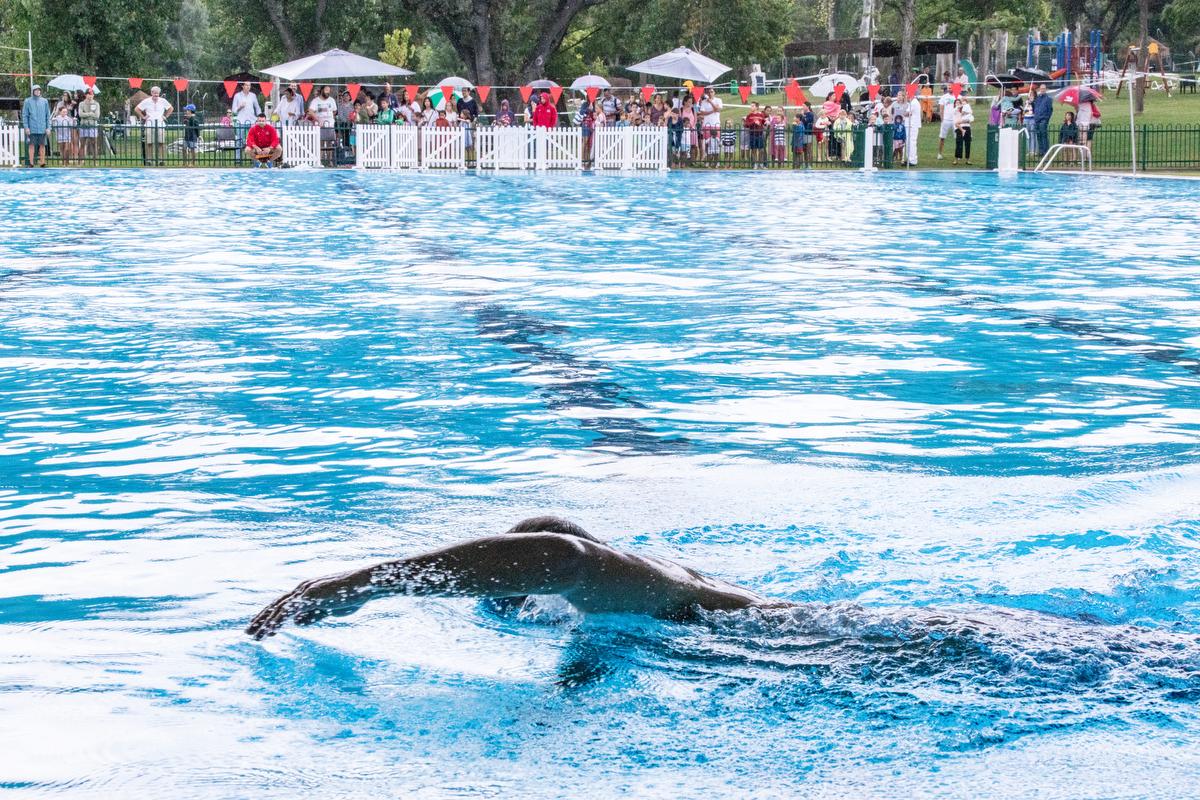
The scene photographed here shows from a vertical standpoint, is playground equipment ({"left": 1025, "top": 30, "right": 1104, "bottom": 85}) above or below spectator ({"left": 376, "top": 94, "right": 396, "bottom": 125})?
above

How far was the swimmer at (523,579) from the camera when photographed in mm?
3021

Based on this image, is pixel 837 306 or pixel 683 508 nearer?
pixel 683 508

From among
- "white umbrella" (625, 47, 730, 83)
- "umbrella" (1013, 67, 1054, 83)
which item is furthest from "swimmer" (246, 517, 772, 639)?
"umbrella" (1013, 67, 1054, 83)

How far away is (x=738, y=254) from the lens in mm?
13438

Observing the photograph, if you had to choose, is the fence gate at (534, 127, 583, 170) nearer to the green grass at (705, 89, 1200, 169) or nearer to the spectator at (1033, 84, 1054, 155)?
the green grass at (705, 89, 1200, 169)

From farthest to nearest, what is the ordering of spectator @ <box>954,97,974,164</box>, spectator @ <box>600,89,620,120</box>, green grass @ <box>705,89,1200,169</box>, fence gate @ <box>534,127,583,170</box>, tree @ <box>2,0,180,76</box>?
tree @ <box>2,0,180,76</box> → green grass @ <box>705,89,1200,169</box> → spectator @ <box>600,89,620,120</box> → spectator @ <box>954,97,974,164</box> → fence gate @ <box>534,127,583,170</box>

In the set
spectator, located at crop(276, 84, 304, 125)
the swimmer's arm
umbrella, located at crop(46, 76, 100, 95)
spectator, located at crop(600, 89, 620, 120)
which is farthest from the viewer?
umbrella, located at crop(46, 76, 100, 95)

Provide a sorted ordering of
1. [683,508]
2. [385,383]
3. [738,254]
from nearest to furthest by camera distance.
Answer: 1. [683,508]
2. [385,383]
3. [738,254]

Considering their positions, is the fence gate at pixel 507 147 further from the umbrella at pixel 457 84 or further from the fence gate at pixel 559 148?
the umbrella at pixel 457 84

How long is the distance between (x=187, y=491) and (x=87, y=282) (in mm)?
6770

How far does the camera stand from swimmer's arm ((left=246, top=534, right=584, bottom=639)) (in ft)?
9.86

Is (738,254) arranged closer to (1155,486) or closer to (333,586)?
(1155,486)

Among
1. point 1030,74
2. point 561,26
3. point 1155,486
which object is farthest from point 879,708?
point 1030,74

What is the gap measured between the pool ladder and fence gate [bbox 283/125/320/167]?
1444 cm
